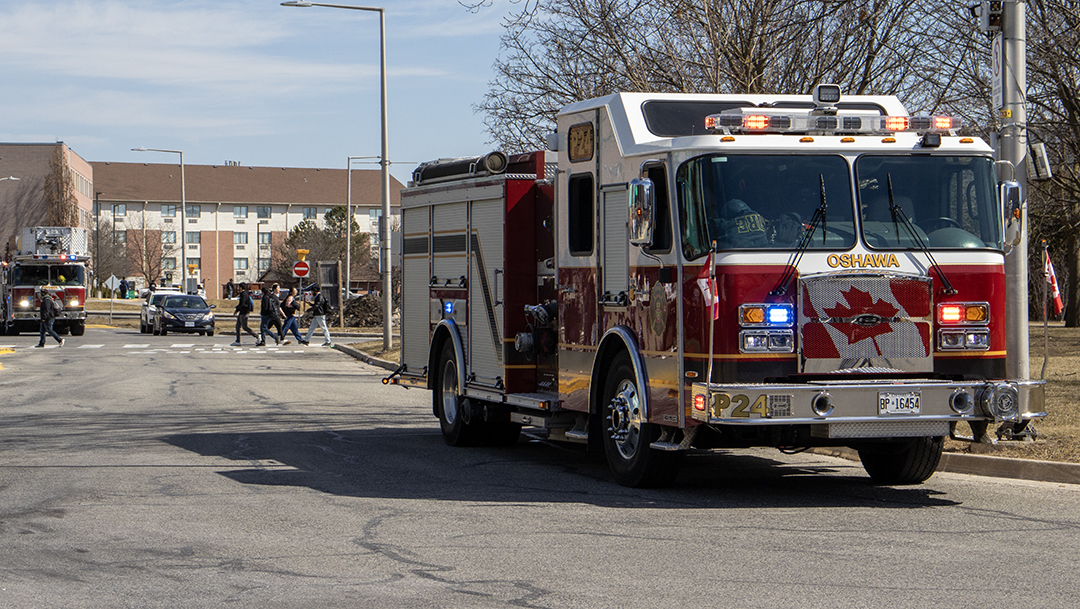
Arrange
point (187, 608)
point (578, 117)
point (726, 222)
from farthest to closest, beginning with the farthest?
1. point (578, 117)
2. point (726, 222)
3. point (187, 608)

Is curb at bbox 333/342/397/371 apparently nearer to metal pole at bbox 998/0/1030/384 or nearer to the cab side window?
the cab side window

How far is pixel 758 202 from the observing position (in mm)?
9414

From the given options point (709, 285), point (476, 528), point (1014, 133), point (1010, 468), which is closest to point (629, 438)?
point (709, 285)

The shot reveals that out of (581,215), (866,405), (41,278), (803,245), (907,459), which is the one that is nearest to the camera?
(866,405)

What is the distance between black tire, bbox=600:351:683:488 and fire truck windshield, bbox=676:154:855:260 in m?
1.42

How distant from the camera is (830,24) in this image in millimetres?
19453

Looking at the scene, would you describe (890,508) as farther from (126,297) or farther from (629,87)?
(126,297)

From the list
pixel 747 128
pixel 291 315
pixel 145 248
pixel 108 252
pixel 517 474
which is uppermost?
pixel 145 248

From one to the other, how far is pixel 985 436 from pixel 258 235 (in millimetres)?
126586

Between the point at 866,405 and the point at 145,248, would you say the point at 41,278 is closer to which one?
the point at 866,405

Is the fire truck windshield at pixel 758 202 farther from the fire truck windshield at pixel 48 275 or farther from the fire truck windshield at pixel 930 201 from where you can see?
the fire truck windshield at pixel 48 275

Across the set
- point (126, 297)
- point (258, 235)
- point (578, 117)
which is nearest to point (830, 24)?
point (578, 117)

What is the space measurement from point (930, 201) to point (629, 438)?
2976mm

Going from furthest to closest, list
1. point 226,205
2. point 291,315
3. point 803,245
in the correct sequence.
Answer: point 226,205 → point 291,315 → point 803,245
